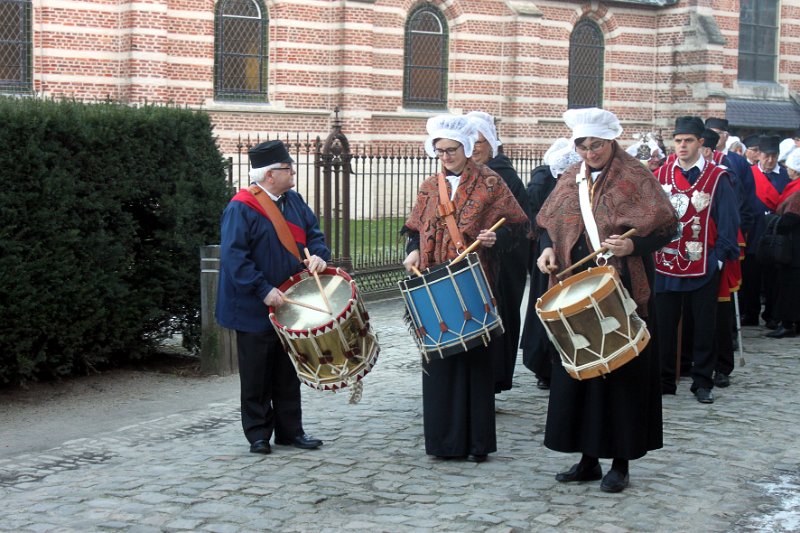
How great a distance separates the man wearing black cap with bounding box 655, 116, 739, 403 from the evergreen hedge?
12.3 ft

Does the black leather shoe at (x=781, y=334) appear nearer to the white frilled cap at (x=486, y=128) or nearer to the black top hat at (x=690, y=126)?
the black top hat at (x=690, y=126)

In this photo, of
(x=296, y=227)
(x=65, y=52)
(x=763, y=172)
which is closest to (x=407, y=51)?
(x=65, y=52)

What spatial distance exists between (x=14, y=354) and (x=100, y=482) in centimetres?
221

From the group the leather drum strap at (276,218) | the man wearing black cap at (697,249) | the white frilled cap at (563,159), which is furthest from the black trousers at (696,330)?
the leather drum strap at (276,218)

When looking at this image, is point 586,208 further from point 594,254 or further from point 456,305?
point 456,305

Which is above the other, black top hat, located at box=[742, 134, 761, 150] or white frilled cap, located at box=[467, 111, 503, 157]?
black top hat, located at box=[742, 134, 761, 150]

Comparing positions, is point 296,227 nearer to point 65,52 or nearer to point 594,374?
point 594,374

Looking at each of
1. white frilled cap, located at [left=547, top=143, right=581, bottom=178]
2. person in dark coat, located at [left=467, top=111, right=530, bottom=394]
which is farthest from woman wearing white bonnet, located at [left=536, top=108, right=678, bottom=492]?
white frilled cap, located at [left=547, top=143, right=581, bottom=178]

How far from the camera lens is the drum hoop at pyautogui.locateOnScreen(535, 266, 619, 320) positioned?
231 inches

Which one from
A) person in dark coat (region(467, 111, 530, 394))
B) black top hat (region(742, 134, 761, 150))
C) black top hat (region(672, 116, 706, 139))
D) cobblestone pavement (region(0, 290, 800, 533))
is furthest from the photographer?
black top hat (region(742, 134, 761, 150))

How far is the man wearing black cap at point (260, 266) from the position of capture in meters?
7.02

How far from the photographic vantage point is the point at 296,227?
7227 millimetres

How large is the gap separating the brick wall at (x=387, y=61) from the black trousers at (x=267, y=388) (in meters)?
14.0

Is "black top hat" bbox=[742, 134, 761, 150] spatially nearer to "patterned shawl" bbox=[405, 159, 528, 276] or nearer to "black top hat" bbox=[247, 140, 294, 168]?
"patterned shawl" bbox=[405, 159, 528, 276]
